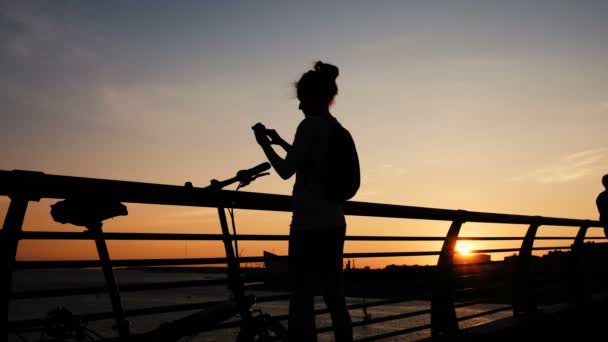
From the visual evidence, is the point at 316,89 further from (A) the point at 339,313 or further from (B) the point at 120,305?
(B) the point at 120,305

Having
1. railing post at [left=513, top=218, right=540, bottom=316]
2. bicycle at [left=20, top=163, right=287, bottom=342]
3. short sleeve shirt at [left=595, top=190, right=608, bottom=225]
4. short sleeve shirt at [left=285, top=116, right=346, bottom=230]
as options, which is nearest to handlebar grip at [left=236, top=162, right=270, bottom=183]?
bicycle at [left=20, top=163, right=287, bottom=342]

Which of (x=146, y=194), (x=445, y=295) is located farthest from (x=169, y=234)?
(x=445, y=295)

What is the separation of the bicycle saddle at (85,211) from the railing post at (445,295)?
11.1 feet

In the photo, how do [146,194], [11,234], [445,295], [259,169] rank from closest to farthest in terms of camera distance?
[11,234]
[146,194]
[259,169]
[445,295]

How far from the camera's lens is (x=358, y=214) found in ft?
13.4

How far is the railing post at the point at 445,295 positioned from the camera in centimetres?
506

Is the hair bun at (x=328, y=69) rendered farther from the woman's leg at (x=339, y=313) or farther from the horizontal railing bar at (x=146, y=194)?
the woman's leg at (x=339, y=313)

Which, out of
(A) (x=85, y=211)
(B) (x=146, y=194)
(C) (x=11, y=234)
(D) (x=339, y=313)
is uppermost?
(B) (x=146, y=194)

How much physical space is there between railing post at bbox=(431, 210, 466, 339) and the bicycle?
255 centimetres

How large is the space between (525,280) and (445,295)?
1.96 metres

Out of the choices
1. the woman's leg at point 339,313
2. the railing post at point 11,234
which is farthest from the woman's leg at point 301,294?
the railing post at point 11,234

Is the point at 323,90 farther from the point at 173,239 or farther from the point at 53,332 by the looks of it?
the point at 53,332

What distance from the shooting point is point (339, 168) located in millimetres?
2881

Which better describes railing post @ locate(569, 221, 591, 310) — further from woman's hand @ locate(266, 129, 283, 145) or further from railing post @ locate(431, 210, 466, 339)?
woman's hand @ locate(266, 129, 283, 145)
